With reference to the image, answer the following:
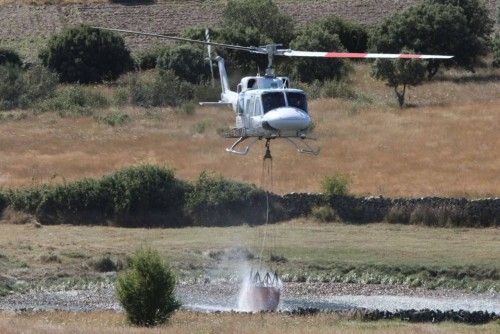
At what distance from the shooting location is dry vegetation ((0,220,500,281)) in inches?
1670

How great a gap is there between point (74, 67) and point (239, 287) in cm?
5492

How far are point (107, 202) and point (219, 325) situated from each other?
21434mm

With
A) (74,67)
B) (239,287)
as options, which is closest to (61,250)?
(239,287)

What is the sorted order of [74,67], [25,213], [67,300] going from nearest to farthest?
[67,300]
[25,213]
[74,67]

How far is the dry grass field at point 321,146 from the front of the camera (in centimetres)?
5509

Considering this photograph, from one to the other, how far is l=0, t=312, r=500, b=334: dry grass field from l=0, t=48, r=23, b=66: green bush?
208 ft

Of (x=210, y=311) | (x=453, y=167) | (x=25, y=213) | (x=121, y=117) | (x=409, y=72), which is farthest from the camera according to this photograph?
(x=409, y=72)

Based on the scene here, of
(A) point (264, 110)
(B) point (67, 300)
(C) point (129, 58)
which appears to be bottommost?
(C) point (129, 58)

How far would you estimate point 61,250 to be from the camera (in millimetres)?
44156

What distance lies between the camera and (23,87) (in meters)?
83.9

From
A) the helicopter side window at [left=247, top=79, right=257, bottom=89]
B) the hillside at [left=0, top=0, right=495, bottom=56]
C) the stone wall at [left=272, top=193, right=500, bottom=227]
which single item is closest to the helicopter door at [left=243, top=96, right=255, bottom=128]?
the helicopter side window at [left=247, top=79, right=257, bottom=89]

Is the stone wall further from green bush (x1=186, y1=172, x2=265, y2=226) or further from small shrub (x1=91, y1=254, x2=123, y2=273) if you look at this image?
small shrub (x1=91, y1=254, x2=123, y2=273)

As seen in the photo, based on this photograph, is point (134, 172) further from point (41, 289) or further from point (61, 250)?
point (41, 289)

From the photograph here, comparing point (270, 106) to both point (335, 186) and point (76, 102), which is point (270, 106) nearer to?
point (335, 186)
